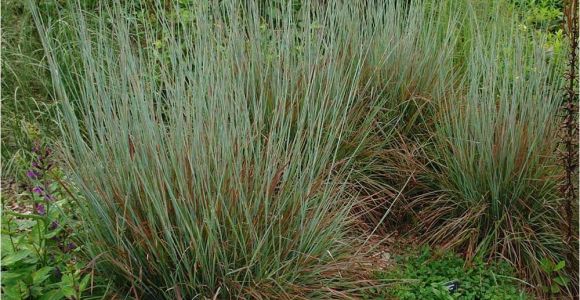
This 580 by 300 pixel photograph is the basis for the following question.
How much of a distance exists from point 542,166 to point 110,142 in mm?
2227

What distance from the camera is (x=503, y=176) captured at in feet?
12.0

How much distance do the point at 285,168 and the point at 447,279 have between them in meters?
1.10

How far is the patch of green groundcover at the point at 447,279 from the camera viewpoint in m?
3.28

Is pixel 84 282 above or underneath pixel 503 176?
above

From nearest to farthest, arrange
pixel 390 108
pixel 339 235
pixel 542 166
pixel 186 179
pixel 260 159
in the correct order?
1. pixel 186 179
2. pixel 260 159
3. pixel 339 235
4. pixel 542 166
5. pixel 390 108

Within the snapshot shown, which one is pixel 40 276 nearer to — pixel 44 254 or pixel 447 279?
pixel 44 254

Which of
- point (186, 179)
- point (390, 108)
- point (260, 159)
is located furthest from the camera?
point (390, 108)

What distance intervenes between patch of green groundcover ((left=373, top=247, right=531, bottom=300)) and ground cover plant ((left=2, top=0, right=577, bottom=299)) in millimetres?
11

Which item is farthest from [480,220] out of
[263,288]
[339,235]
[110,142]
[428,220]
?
[110,142]

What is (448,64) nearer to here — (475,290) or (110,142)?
(475,290)

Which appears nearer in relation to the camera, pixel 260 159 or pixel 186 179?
pixel 186 179

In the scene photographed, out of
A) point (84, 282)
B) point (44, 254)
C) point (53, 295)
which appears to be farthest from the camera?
point (44, 254)

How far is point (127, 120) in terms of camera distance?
2877mm

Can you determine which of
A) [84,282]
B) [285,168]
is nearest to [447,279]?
[285,168]
